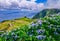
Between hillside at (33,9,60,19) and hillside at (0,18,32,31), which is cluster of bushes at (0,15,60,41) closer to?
hillside at (0,18,32,31)

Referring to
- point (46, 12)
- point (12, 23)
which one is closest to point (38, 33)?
point (12, 23)

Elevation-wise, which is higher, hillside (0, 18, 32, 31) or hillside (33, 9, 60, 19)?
hillside (33, 9, 60, 19)

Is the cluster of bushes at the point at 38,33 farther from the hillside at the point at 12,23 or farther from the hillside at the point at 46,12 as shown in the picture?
the hillside at the point at 46,12

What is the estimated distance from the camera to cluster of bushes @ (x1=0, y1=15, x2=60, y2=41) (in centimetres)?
580

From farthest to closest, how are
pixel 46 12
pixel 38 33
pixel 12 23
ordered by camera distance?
1. pixel 46 12
2. pixel 12 23
3. pixel 38 33

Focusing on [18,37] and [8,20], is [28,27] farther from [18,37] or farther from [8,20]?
[8,20]

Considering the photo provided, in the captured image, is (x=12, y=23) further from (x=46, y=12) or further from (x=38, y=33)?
(x=38, y=33)

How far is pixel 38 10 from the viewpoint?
24.7ft

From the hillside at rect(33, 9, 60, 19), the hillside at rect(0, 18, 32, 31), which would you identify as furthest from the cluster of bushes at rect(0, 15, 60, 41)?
the hillside at rect(33, 9, 60, 19)

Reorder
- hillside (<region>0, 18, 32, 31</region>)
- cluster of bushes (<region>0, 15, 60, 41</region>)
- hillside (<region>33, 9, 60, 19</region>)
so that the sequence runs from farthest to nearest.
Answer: hillside (<region>33, 9, 60, 19</region>)
hillside (<region>0, 18, 32, 31</region>)
cluster of bushes (<region>0, 15, 60, 41</region>)

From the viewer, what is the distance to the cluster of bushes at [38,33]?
19.0ft

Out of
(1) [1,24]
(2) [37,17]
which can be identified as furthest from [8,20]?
(2) [37,17]

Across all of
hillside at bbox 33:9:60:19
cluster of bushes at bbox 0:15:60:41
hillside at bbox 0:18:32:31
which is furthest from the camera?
hillside at bbox 33:9:60:19

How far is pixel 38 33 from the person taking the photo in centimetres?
591
